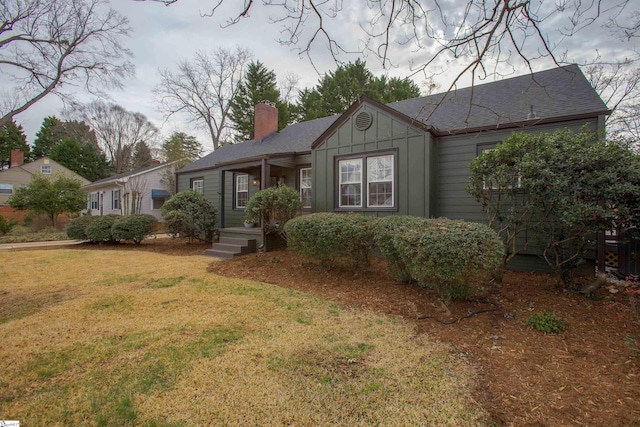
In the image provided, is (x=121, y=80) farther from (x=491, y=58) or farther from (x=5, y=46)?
(x=491, y=58)

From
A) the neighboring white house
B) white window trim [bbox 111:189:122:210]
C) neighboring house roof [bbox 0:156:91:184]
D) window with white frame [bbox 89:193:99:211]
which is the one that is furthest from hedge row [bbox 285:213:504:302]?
neighboring house roof [bbox 0:156:91:184]

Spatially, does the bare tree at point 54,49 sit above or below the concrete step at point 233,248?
above

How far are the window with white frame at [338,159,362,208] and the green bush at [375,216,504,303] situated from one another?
4.07 meters

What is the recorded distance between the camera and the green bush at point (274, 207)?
8.34 m

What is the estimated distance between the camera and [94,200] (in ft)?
75.7

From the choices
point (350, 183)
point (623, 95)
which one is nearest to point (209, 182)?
point (350, 183)

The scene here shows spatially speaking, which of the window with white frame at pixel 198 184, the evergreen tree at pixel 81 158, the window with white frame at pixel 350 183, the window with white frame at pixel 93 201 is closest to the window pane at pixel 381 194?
the window with white frame at pixel 350 183

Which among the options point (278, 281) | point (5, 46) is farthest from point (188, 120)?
point (278, 281)

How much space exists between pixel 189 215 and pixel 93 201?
61.3 ft

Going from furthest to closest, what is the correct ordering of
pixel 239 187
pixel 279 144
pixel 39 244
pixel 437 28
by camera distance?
pixel 239 187 < pixel 279 144 < pixel 39 244 < pixel 437 28

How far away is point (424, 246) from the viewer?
12.9 ft

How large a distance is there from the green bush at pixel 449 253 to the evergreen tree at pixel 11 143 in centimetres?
4285

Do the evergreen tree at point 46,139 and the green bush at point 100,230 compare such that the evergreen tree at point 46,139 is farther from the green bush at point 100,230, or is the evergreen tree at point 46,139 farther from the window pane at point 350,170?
the window pane at point 350,170

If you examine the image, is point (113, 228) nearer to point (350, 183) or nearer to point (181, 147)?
point (350, 183)
